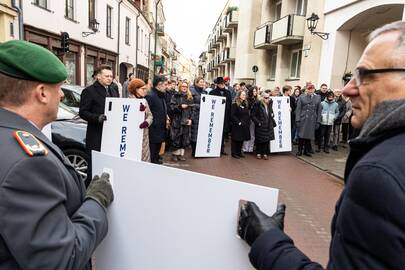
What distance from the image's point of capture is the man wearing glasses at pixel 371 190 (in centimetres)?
90

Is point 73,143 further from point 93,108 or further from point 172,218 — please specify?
point 172,218

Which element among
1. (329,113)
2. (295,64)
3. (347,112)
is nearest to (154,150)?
(329,113)

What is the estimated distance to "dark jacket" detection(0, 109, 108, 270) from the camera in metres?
1.09

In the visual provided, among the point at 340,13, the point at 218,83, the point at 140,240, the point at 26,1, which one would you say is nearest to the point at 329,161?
the point at 218,83

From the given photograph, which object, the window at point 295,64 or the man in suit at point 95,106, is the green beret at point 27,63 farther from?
the window at point 295,64

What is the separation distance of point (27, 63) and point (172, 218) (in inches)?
35.1

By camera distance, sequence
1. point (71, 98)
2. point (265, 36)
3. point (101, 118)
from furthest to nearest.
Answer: point (265, 36), point (71, 98), point (101, 118)

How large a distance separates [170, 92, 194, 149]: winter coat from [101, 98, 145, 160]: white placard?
10.5 ft

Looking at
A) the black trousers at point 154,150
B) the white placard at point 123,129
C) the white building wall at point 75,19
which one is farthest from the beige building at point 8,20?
the white placard at point 123,129

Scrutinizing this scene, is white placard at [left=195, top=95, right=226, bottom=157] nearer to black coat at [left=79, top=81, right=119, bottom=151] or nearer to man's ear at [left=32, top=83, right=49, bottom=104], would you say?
black coat at [left=79, top=81, right=119, bottom=151]

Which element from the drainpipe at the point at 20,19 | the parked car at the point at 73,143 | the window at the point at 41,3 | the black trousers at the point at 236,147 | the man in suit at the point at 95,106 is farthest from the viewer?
the window at the point at 41,3

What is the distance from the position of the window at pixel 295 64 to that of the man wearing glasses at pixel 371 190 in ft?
53.4

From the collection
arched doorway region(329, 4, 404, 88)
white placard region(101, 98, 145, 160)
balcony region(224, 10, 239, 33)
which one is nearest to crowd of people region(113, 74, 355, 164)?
white placard region(101, 98, 145, 160)

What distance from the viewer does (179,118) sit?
8.24m
